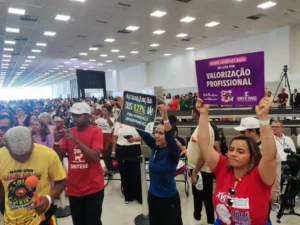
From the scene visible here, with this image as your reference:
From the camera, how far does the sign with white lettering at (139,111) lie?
274 cm

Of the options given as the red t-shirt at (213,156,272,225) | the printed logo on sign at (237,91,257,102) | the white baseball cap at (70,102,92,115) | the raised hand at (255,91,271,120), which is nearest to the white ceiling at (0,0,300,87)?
the white baseball cap at (70,102,92,115)

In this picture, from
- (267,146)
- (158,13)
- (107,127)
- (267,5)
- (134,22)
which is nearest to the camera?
(267,146)

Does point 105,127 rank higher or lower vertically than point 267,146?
lower

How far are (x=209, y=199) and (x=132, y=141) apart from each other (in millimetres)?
1549

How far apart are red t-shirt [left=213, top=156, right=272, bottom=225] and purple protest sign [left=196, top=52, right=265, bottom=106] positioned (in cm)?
54

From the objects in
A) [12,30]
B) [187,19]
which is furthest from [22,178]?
[12,30]

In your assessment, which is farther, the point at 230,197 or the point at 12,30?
the point at 12,30

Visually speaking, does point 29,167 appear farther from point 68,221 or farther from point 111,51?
point 111,51

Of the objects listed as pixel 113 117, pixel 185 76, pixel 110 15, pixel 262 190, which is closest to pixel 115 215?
pixel 113 117

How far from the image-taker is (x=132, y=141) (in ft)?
14.2

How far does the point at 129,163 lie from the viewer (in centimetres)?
459

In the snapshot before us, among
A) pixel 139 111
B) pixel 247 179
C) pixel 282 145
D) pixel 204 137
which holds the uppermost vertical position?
pixel 139 111

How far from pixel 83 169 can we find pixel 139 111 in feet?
2.78

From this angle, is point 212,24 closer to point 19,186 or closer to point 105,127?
point 105,127
